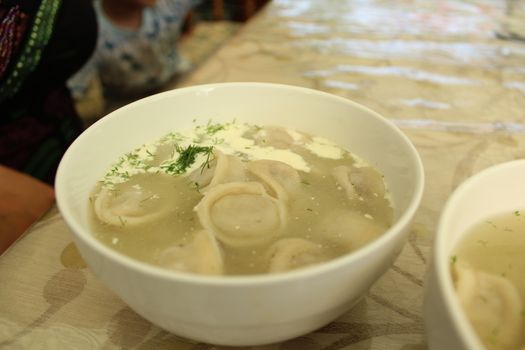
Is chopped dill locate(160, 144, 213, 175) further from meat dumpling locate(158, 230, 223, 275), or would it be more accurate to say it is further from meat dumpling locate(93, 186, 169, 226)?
meat dumpling locate(158, 230, 223, 275)

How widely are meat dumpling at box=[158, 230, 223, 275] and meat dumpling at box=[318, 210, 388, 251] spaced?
171mm

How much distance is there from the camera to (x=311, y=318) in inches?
22.3

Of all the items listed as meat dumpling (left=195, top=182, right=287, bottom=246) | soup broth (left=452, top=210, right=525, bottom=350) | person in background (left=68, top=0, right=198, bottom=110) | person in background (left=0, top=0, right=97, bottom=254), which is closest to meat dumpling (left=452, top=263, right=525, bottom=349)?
soup broth (left=452, top=210, right=525, bottom=350)

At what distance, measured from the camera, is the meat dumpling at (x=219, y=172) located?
0.81 metres

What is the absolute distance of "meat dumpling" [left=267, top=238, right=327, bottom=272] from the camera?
2.03ft

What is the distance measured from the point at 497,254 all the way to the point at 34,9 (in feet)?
4.24

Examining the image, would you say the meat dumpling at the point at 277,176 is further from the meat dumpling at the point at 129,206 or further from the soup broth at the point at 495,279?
the soup broth at the point at 495,279

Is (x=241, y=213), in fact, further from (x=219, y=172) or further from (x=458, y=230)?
(x=458, y=230)

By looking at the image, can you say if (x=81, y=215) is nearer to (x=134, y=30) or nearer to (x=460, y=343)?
(x=460, y=343)

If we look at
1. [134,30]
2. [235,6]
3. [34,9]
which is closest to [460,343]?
[34,9]

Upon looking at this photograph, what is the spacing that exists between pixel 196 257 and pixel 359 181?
1.10 feet

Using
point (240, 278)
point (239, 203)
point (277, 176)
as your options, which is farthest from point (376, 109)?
point (240, 278)

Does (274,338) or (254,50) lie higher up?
(274,338)

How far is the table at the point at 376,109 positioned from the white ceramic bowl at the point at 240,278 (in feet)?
0.40
